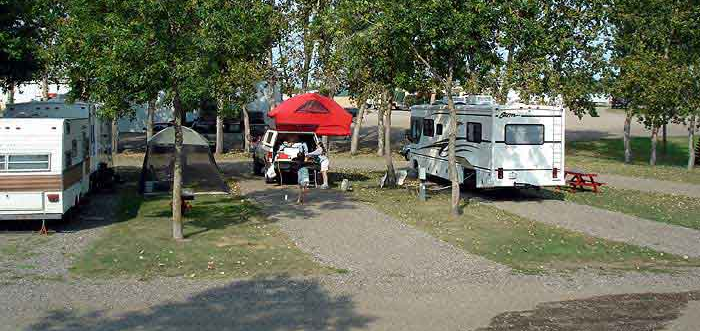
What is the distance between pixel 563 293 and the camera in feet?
38.6

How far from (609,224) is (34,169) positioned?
12369 mm

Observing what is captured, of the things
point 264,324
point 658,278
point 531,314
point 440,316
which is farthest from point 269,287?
point 658,278

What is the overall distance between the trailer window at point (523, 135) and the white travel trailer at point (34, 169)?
1128 cm

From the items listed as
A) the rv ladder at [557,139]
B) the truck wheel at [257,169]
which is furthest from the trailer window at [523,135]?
the truck wheel at [257,169]

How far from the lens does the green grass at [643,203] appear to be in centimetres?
1948

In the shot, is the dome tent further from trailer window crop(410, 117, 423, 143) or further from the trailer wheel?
trailer window crop(410, 117, 423, 143)

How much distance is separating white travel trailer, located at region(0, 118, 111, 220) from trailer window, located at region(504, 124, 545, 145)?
1128cm

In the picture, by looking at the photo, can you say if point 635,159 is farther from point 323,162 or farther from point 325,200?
point 325,200

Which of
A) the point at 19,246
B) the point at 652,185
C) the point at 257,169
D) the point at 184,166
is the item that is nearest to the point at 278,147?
the point at 184,166

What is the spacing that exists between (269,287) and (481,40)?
9.21m

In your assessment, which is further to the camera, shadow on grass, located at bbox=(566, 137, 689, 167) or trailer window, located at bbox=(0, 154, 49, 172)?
shadow on grass, located at bbox=(566, 137, 689, 167)

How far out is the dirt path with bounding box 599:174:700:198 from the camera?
83.5 ft

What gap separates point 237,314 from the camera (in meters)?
10.4

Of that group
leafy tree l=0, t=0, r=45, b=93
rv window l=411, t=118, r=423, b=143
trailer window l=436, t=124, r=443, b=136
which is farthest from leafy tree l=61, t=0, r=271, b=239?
rv window l=411, t=118, r=423, b=143
